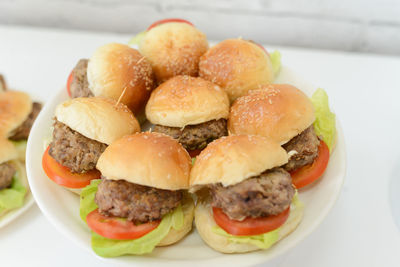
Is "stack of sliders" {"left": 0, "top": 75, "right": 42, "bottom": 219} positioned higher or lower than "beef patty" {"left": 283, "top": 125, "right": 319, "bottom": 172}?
lower

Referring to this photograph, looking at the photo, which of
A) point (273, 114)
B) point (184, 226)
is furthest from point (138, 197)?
point (273, 114)

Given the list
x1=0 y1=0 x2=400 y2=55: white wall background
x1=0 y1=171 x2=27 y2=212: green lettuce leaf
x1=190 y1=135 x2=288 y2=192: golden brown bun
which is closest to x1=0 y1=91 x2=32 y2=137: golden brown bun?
x1=0 y1=171 x2=27 y2=212: green lettuce leaf

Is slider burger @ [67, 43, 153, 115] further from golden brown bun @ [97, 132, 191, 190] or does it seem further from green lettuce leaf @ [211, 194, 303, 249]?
green lettuce leaf @ [211, 194, 303, 249]

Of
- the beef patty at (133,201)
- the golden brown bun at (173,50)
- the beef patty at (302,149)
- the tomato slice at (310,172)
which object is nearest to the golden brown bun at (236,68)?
the golden brown bun at (173,50)

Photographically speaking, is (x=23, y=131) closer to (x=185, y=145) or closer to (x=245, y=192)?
(x=185, y=145)

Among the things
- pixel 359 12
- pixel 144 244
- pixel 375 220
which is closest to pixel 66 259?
pixel 144 244

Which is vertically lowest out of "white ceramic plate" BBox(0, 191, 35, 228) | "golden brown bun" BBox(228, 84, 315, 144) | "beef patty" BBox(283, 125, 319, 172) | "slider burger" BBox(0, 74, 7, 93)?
"white ceramic plate" BBox(0, 191, 35, 228)
